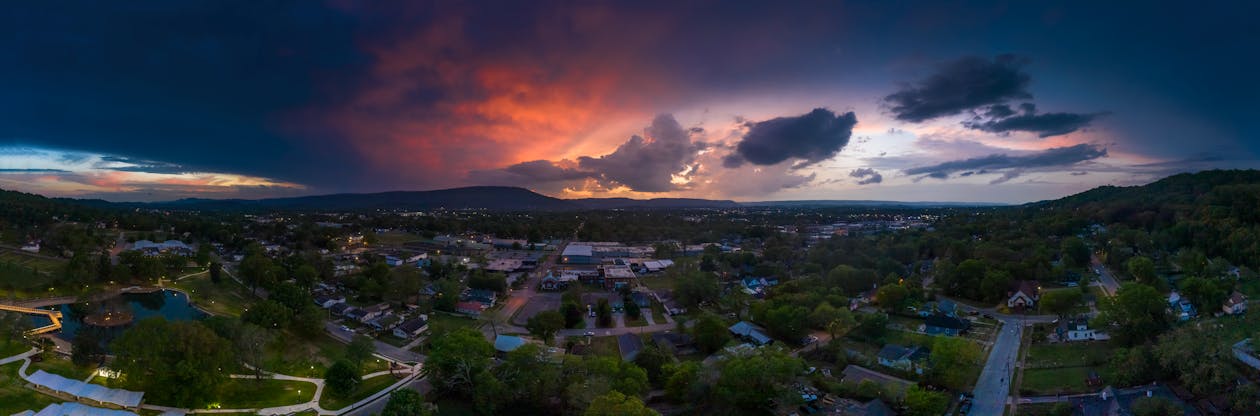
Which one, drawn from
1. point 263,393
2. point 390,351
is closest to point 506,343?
point 390,351

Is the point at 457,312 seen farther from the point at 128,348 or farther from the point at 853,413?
the point at 853,413

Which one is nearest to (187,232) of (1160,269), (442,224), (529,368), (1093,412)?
(442,224)

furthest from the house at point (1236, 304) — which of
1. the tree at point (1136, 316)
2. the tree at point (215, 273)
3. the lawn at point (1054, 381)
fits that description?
the tree at point (215, 273)

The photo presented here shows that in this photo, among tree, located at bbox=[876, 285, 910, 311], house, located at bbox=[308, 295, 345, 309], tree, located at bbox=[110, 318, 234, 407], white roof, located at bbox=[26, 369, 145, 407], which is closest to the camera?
white roof, located at bbox=[26, 369, 145, 407]

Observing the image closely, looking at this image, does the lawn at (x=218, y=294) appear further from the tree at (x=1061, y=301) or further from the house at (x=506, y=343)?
the tree at (x=1061, y=301)

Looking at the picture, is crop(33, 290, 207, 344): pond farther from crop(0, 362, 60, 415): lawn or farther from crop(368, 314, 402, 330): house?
crop(368, 314, 402, 330): house

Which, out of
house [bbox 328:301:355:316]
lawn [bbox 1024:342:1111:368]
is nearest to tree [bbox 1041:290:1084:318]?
lawn [bbox 1024:342:1111:368]

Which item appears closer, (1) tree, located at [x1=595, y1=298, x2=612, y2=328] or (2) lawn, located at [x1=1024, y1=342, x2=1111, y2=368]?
(2) lawn, located at [x1=1024, y1=342, x2=1111, y2=368]
